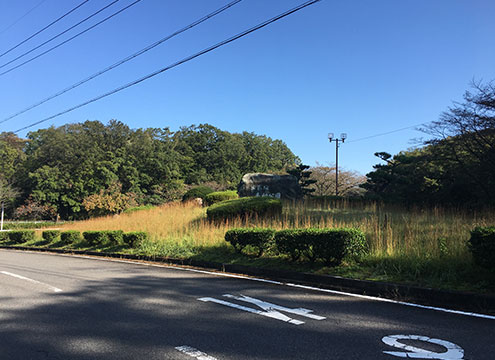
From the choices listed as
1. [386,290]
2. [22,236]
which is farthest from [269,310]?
[22,236]

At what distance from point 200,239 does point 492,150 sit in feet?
40.3

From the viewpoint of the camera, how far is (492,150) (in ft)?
44.3

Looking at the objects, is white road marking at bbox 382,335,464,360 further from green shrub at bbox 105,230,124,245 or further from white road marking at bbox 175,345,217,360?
green shrub at bbox 105,230,124,245

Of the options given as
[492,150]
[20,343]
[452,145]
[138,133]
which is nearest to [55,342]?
[20,343]

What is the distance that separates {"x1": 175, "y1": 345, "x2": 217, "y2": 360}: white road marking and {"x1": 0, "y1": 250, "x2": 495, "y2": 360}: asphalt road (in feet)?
0.03

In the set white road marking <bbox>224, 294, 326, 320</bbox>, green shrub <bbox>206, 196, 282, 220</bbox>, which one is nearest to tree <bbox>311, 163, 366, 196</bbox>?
green shrub <bbox>206, 196, 282, 220</bbox>

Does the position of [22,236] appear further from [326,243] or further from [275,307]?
[275,307]

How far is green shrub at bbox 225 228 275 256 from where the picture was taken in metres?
9.19

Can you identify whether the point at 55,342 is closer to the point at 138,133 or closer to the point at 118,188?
the point at 118,188

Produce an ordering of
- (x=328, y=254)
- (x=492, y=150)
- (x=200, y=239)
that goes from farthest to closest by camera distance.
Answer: (x=492, y=150), (x=200, y=239), (x=328, y=254)

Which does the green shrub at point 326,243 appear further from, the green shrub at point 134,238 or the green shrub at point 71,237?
the green shrub at point 71,237

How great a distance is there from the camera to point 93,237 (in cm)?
1590

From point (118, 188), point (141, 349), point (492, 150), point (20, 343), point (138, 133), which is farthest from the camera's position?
point (138, 133)

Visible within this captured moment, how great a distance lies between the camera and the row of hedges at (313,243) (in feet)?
24.3
